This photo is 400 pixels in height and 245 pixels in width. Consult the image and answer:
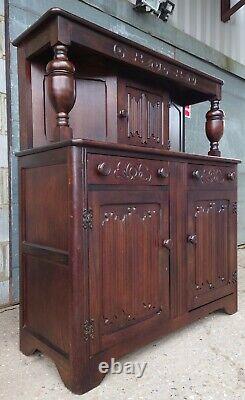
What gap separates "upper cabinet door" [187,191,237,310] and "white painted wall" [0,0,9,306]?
1.12 metres

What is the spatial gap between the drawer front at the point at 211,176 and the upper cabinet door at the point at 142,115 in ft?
1.11

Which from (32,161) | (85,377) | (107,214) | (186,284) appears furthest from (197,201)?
(85,377)

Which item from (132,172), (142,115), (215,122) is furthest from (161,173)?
(215,122)

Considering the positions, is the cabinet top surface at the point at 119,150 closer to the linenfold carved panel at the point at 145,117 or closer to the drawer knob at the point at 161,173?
the drawer knob at the point at 161,173

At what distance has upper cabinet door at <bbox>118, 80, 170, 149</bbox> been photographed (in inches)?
63.9

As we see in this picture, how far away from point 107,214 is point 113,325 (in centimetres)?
44

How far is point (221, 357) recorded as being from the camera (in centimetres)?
136

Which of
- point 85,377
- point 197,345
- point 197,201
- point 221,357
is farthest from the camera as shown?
point 197,201

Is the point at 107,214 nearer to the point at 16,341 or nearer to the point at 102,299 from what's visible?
the point at 102,299

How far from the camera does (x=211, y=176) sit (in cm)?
166

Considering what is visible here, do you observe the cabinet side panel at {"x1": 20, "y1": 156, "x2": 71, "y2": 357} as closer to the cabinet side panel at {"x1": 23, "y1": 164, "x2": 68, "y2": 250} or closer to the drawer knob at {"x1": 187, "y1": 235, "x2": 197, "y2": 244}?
the cabinet side panel at {"x1": 23, "y1": 164, "x2": 68, "y2": 250}

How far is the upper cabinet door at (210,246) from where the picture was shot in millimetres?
1563

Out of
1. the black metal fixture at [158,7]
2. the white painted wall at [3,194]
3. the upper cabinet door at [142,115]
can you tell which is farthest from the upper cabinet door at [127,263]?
the black metal fixture at [158,7]

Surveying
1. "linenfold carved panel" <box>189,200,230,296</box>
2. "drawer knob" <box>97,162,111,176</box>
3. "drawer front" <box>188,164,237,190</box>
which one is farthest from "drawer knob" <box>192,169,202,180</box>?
"drawer knob" <box>97,162,111,176</box>
